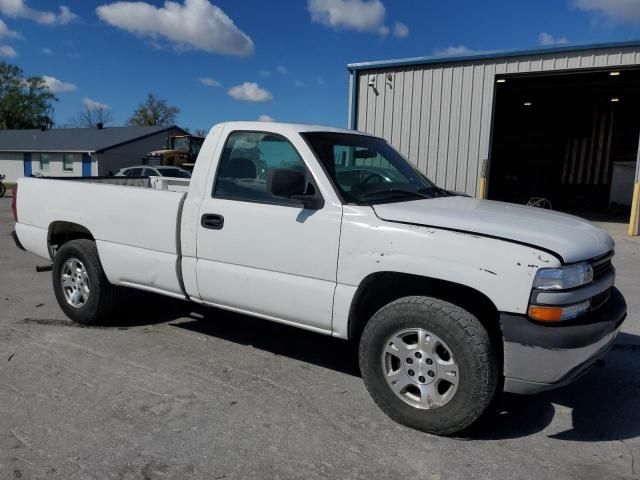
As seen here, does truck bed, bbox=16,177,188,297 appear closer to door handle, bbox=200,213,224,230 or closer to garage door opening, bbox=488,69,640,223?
door handle, bbox=200,213,224,230

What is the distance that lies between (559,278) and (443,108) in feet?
39.6

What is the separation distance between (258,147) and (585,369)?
2.73 m

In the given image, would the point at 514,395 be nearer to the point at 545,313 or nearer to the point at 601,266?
the point at 601,266

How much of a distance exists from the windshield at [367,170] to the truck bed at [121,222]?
1288 millimetres

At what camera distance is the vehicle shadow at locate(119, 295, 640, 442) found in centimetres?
344

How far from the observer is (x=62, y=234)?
219 inches

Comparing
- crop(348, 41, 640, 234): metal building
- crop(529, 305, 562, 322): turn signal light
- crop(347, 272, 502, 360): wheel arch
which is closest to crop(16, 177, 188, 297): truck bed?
crop(347, 272, 502, 360): wheel arch

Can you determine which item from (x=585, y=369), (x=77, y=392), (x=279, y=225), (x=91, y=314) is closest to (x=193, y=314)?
(x=91, y=314)

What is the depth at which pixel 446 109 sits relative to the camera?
14.2 meters

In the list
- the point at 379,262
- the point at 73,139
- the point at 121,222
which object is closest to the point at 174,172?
the point at 121,222

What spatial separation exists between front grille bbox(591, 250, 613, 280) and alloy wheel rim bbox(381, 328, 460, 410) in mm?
1037

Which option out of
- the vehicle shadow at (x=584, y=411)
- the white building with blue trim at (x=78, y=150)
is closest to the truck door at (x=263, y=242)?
the vehicle shadow at (x=584, y=411)

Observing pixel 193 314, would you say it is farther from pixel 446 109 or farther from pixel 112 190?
pixel 446 109

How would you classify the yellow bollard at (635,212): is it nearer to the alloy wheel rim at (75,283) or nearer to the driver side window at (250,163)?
the driver side window at (250,163)
